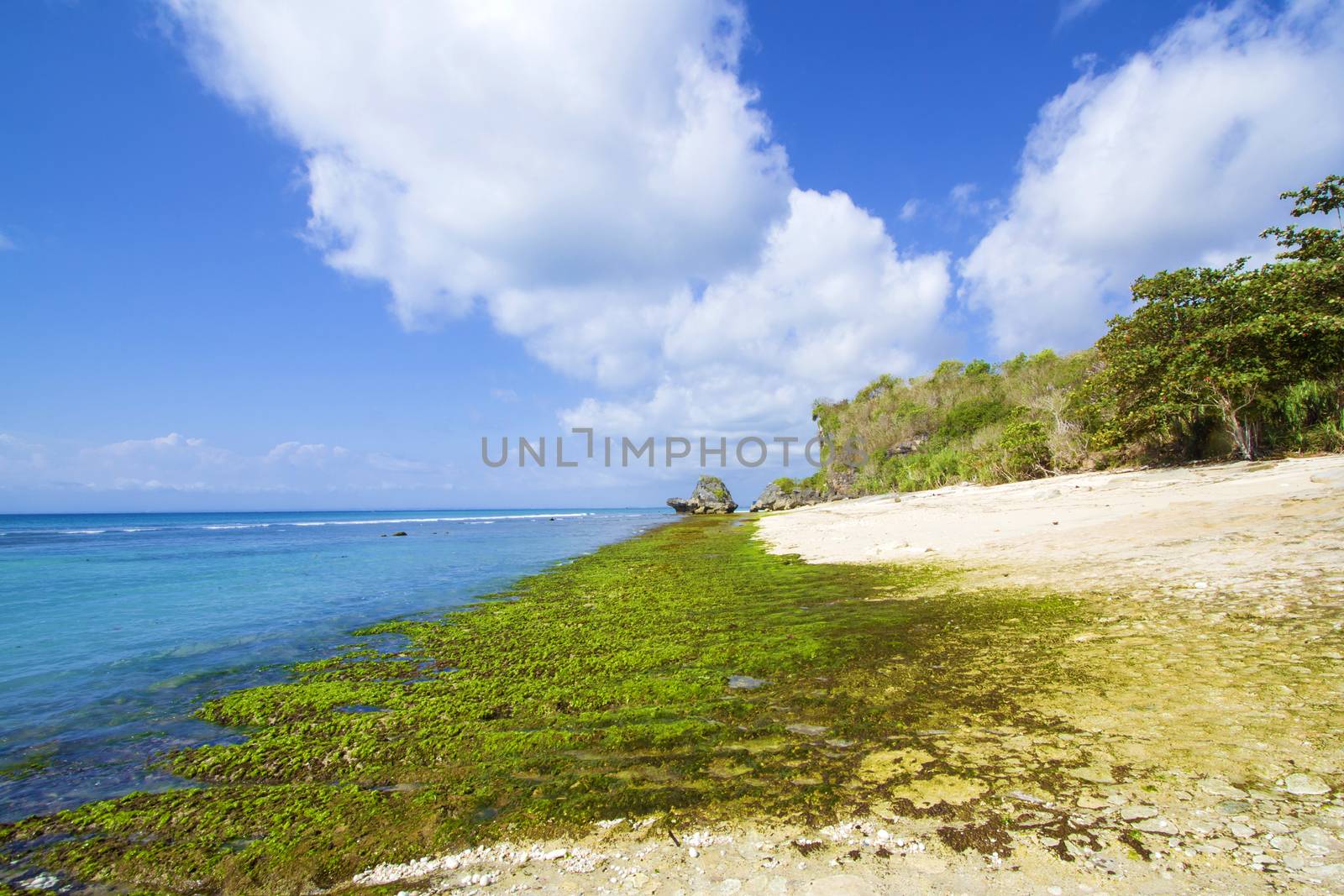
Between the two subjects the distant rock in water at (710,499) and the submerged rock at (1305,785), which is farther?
the distant rock in water at (710,499)

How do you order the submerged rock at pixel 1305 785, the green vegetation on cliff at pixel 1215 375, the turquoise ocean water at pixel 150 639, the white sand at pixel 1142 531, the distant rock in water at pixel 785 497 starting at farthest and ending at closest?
the distant rock in water at pixel 785 497
the green vegetation on cliff at pixel 1215 375
the white sand at pixel 1142 531
the turquoise ocean water at pixel 150 639
the submerged rock at pixel 1305 785

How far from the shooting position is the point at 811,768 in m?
3.42

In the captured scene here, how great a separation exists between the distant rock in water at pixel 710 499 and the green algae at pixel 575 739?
67.2 meters

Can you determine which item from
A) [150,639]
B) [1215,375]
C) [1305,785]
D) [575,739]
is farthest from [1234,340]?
[150,639]

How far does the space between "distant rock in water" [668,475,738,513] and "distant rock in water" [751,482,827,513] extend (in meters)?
4.82

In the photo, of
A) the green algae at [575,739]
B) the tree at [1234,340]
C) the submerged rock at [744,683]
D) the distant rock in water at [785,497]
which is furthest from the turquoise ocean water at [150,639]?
the distant rock in water at [785,497]

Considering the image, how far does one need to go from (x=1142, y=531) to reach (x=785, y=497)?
5568 cm

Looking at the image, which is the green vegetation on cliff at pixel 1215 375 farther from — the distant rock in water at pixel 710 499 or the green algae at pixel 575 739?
the distant rock in water at pixel 710 499

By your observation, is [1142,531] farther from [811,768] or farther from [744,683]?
[811,768]

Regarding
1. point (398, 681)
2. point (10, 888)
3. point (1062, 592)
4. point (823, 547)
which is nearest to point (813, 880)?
point (10, 888)

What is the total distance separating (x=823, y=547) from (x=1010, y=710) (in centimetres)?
1202

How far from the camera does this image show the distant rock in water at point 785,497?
62.4m

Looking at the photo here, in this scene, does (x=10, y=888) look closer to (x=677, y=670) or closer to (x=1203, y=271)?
(x=677, y=670)

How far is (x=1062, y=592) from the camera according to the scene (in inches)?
297
